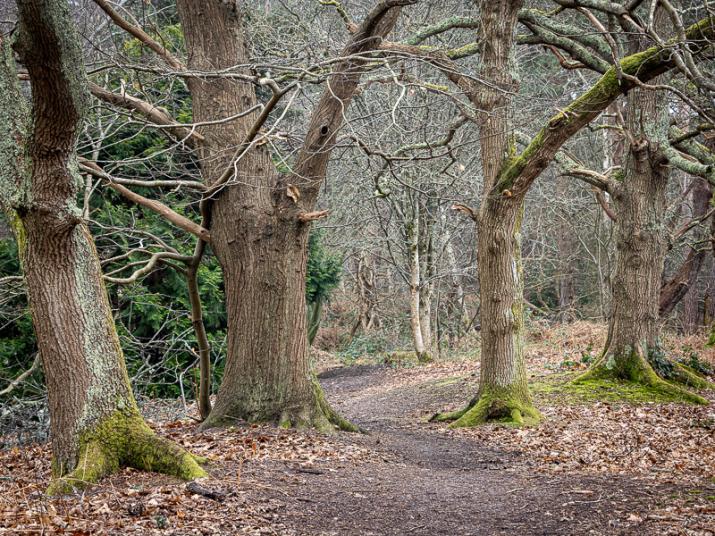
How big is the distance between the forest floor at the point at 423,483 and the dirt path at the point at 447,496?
0.02 metres

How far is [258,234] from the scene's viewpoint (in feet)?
25.2

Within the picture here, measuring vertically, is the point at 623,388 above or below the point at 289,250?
below

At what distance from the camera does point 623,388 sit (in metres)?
10.4

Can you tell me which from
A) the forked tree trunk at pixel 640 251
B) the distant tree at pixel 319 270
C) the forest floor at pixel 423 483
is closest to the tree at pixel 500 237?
the forest floor at pixel 423 483

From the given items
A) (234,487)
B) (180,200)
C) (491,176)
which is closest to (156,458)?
(234,487)

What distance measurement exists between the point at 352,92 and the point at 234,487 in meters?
4.61

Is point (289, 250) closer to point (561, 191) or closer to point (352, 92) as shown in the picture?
point (352, 92)

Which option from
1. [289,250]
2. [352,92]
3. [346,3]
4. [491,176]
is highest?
[346,3]

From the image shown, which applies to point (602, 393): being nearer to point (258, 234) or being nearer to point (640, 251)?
point (640, 251)

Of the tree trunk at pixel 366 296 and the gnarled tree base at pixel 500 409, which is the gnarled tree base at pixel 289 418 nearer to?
the gnarled tree base at pixel 500 409

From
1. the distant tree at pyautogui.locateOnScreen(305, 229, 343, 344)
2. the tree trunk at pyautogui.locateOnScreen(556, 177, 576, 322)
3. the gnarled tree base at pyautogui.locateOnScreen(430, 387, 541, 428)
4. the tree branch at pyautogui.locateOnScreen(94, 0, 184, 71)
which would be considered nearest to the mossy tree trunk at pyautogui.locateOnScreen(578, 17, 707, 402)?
the gnarled tree base at pyautogui.locateOnScreen(430, 387, 541, 428)

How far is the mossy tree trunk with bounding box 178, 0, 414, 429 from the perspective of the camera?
299 inches

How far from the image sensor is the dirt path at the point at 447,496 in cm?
477

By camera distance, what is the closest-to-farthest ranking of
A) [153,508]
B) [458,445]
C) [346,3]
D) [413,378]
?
[153,508] < [458,445] < [346,3] < [413,378]
